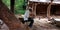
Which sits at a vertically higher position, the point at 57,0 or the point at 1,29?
the point at 57,0

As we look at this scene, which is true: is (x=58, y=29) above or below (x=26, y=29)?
below

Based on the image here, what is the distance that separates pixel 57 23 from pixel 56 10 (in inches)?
220

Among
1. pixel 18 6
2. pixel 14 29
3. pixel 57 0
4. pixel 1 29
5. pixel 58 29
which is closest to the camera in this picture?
pixel 14 29

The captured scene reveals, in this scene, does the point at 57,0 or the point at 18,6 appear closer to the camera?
the point at 57,0

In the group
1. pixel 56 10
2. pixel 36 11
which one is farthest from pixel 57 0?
pixel 36 11

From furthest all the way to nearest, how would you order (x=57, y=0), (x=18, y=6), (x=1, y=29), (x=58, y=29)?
(x=18, y=6) < (x=57, y=0) < (x=58, y=29) < (x=1, y=29)

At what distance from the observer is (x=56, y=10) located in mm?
16750

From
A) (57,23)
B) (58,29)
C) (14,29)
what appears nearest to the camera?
(14,29)

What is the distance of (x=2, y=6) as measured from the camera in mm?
1674

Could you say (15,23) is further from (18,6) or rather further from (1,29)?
(18,6)

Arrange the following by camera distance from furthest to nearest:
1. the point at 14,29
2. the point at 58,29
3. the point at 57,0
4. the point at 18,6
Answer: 1. the point at 18,6
2. the point at 57,0
3. the point at 58,29
4. the point at 14,29

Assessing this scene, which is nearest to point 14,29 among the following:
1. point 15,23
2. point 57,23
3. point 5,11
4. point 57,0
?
point 15,23

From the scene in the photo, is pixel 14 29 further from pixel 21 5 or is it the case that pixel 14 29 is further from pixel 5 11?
pixel 21 5

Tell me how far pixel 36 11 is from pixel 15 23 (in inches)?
585
